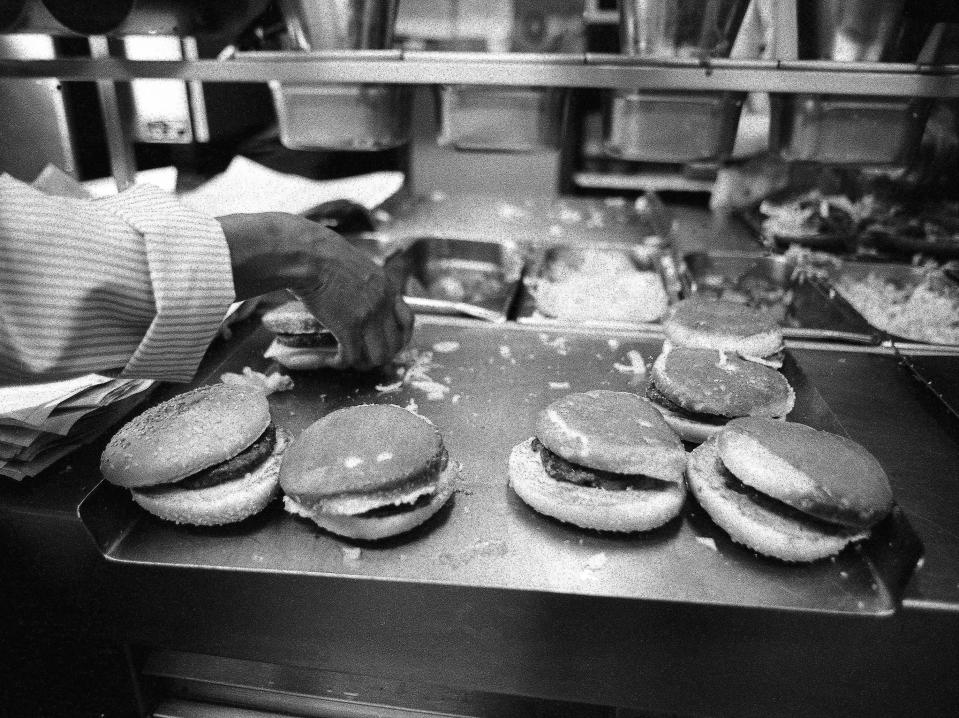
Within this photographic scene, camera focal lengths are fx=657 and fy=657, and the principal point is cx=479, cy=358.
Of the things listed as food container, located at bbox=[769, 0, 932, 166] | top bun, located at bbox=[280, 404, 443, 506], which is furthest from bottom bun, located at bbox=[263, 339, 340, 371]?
food container, located at bbox=[769, 0, 932, 166]

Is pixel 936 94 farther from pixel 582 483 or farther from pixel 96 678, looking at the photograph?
pixel 96 678

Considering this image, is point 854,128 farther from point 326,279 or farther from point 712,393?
point 326,279

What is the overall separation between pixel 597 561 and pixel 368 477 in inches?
17.5

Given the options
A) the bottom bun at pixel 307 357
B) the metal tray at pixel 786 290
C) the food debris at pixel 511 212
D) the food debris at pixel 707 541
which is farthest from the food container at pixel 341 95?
the food debris at pixel 707 541

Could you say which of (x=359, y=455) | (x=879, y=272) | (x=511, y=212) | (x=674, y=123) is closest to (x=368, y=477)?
(x=359, y=455)

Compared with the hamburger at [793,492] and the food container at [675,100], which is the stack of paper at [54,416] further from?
the food container at [675,100]

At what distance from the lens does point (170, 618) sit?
1219 millimetres

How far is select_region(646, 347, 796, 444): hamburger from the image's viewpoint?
4.89ft

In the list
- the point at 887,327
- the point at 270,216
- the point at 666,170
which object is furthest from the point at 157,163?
the point at 666,170

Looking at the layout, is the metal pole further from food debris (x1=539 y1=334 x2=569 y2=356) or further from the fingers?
food debris (x1=539 y1=334 x2=569 y2=356)

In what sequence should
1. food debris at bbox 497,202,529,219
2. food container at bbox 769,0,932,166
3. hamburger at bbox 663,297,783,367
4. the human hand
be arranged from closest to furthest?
the human hand < food container at bbox 769,0,932,166 < hamburger at bbox 663,297,783,367 < food debris at bbox 497,202,529,219

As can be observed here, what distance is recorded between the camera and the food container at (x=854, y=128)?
1687mm

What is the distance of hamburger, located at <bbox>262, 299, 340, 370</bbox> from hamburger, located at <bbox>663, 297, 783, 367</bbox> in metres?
0.98

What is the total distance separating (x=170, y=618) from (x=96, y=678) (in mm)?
343
